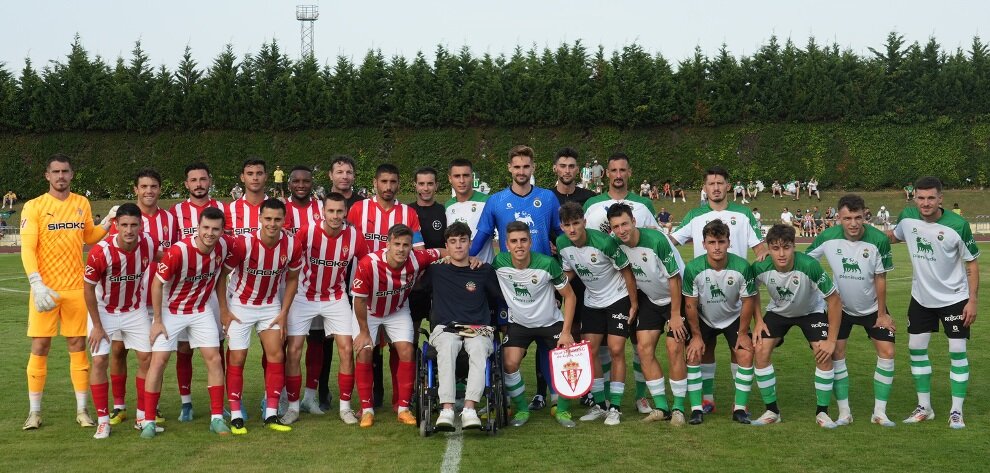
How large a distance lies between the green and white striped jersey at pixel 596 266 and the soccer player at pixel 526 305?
0.58ft

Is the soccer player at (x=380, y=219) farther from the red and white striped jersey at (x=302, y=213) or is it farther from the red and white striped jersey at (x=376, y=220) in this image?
the red and white striped jersey at (x=302, y=213)

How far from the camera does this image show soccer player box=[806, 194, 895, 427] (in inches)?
287

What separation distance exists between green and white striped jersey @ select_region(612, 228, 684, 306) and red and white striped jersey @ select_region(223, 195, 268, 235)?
3022 mm

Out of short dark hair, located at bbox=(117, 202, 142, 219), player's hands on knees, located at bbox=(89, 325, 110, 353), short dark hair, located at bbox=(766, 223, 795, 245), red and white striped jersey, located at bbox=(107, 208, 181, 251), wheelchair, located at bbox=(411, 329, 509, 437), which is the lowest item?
wheelchair, located at bbox=(411, 329, 509, 437)

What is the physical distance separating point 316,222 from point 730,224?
3.46 meters

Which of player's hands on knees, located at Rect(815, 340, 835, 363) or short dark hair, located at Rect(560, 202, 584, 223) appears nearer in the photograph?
player's hands on knees, located at Rect(815, 340, 835, 363)

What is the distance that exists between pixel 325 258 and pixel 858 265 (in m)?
4.19

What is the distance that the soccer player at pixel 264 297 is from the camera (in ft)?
24.1

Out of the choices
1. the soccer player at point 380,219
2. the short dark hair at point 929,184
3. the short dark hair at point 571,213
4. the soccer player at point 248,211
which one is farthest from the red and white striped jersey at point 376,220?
the short dark hair at point 929,184

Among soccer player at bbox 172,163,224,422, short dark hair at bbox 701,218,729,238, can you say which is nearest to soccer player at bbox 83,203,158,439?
soccer player at bbox 172,163,224,422

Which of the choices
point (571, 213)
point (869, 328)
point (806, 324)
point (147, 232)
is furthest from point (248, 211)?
point (869, 328)

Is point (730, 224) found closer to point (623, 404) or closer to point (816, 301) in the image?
point (816, 301)

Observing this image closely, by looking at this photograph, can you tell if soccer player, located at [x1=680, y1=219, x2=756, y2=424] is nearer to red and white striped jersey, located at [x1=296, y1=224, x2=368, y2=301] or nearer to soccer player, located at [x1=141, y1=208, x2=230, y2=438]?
red and white striped jersey, located at [x1=296, y1=224, x2=368, y2=301]

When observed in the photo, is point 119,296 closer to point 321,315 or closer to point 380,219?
point 321,315
